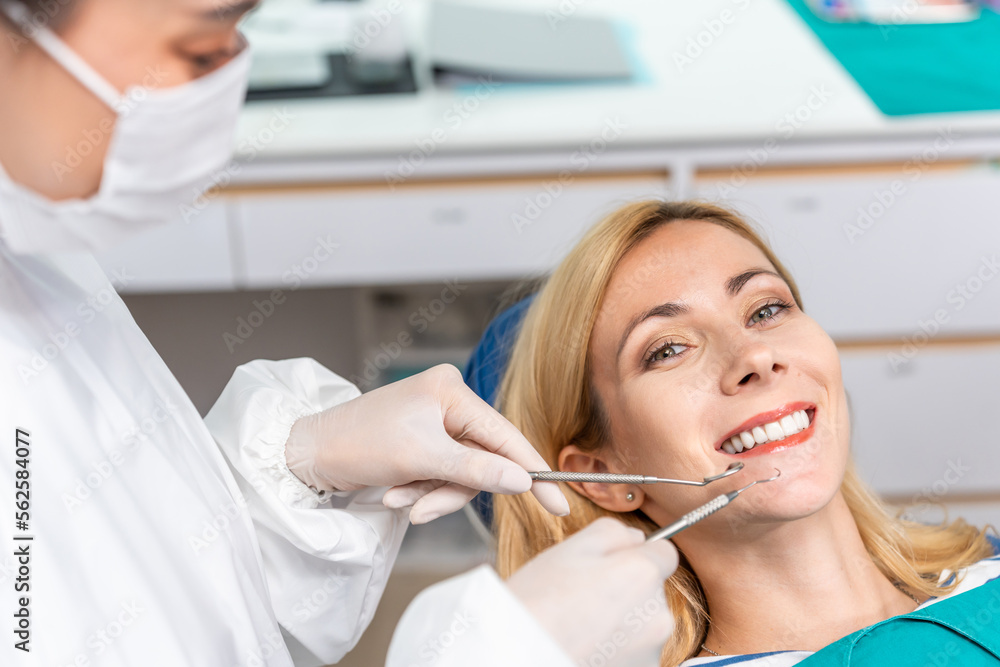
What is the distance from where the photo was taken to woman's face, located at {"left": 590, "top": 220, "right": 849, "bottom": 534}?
1088 millimetres

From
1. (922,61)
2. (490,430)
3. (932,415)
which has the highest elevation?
(490,430)

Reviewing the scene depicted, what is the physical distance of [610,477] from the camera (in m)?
0.92

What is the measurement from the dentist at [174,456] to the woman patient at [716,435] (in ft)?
0.76

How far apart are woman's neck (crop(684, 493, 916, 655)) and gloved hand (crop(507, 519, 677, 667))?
0.39 m

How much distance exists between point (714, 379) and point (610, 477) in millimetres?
274

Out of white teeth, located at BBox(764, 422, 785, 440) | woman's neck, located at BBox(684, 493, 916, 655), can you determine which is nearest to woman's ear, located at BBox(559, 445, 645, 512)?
woman's neck, located at BBox(684, 493, 916, 655)

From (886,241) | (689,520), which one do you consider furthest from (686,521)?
(886,241)

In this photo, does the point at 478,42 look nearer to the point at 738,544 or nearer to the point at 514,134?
the point at 514,134

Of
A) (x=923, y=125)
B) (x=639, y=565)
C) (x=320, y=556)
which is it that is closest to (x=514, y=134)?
(x=923, y=125)

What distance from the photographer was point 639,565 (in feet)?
2.64

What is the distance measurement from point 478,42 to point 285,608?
5.36 ft

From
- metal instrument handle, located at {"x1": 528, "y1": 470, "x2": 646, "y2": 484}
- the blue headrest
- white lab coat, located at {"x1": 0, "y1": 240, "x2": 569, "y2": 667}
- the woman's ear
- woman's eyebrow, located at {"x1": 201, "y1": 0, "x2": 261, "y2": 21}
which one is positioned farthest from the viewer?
the blue headrest

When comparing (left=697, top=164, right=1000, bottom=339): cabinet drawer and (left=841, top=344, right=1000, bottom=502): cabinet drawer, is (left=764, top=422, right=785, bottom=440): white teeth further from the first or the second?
(left=841, top=344, right=1000, bottom=502): cabinet drawer

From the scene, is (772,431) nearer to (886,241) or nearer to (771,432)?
(771,432)
